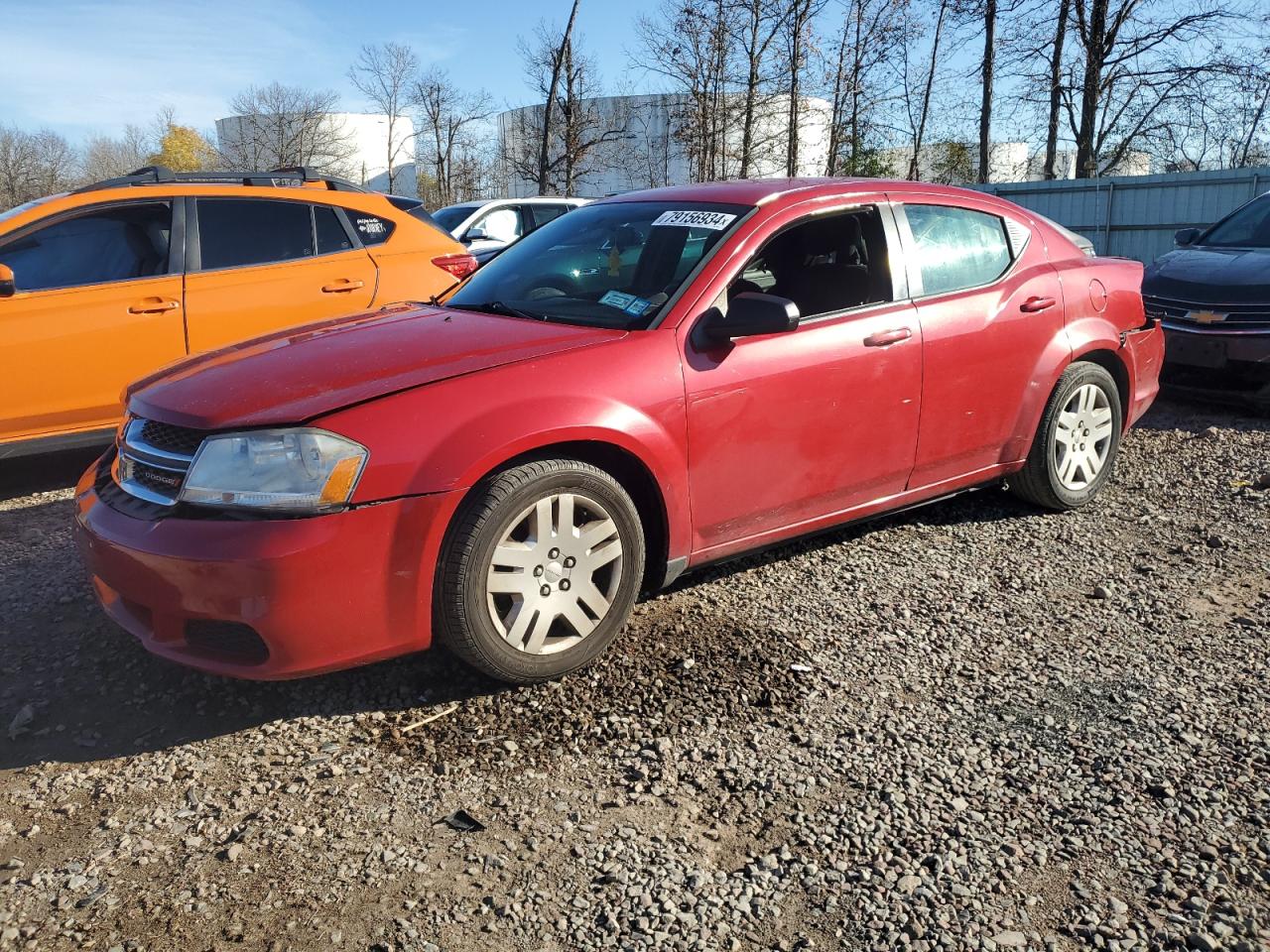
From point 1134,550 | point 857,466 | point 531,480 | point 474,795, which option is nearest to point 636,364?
point 531,480

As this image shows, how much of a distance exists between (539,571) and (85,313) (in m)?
3.82

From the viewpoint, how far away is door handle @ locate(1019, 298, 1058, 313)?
4.63m

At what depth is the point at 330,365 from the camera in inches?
130

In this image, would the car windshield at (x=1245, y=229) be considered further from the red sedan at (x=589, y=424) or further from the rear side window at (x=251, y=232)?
the rear side window at (x=251, y=232)

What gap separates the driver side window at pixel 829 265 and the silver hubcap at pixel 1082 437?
52.6 inches

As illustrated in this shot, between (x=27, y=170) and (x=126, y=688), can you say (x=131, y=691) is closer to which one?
(x=126, y=688)

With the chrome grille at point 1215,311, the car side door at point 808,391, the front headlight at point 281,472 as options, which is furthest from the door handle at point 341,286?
the chrome grille at point 1215,311

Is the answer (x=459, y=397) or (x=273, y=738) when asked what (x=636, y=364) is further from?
(x=273, y=738)

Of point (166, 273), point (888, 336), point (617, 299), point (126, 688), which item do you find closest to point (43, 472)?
Answer: point (166, 273)

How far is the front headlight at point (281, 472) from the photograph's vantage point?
2.91m

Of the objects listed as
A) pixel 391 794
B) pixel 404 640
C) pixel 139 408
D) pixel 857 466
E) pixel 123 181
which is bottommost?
pixel 391 794

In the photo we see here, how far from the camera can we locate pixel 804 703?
3258 mm

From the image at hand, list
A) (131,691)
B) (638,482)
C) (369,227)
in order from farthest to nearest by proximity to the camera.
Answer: (369,227)
(638,482)
(131,691)

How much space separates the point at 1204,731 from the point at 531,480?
2179mm
